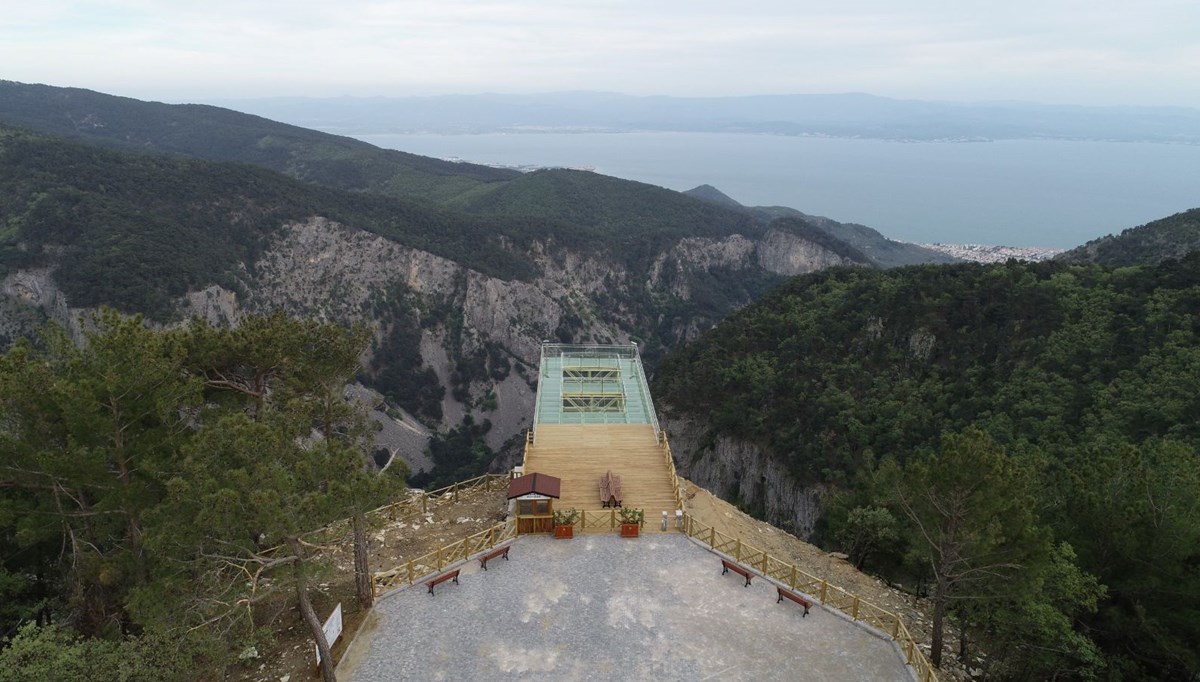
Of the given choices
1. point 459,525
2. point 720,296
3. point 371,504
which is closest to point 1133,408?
point 459,525

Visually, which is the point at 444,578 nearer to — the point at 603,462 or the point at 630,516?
the point at 630,516

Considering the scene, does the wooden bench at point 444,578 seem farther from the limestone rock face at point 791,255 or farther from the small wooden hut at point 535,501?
the limestone rock face at point 791,255

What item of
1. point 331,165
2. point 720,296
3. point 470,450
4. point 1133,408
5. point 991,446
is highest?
point 331,165

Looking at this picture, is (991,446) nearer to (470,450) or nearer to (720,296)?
(470,450)

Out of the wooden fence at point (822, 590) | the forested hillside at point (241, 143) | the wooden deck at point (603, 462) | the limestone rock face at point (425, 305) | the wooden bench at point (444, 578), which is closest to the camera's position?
the wooden fence at point (822, 590)

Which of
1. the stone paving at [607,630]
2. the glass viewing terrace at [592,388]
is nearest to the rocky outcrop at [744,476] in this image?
the glass viewing terrace at [592,388]

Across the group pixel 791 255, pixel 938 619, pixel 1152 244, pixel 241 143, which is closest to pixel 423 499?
pixel 938 619
